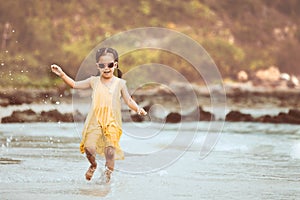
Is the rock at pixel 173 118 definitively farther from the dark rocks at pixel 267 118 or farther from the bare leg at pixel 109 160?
the bare leg at pixel 109 160

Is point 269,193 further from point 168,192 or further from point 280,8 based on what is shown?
point 280,8

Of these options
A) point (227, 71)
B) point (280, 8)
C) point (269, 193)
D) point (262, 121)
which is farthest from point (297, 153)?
point (280, 8)

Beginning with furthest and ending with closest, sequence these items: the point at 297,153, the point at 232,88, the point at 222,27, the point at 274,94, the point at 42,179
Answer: the point at 222,27 → the point at 232,88 → the point at 274,94 → the point at 297,153 → the point at 42,179

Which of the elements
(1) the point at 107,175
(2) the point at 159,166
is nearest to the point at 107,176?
(1) the point at 107,175

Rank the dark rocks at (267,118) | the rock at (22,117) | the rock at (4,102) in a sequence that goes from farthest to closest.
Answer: the rock at (4,102) < the dark rocks at (267,118) < the rock at (22,117)

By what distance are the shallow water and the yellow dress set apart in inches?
13.9

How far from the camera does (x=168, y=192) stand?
6.72 metres

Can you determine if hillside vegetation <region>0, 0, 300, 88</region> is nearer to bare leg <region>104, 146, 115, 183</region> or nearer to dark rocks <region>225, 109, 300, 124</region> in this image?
dark rocks <region>225, 109, 300, 124</region>

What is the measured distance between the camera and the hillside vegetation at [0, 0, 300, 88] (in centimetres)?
2745

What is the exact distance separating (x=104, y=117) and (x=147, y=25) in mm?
21900

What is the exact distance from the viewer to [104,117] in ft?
24.0

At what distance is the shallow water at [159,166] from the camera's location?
6723 millimetres

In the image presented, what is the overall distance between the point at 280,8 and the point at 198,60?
4977 millimetres

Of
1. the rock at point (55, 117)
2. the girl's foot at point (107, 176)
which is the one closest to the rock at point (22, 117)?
the rock at point (55, 117)
